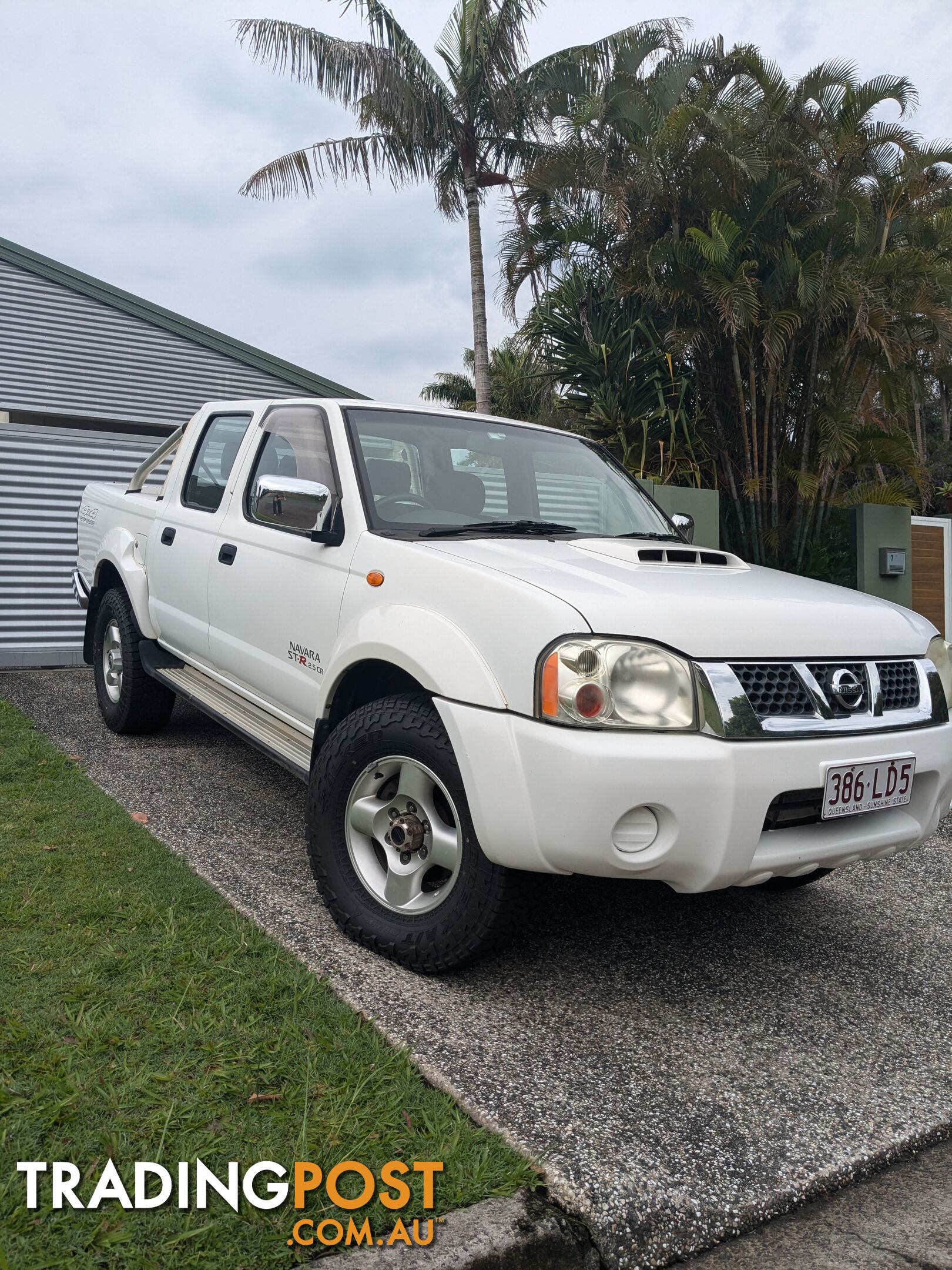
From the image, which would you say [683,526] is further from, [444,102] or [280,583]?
[444,102]

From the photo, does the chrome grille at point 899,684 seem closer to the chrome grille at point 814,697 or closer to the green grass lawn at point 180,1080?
the chrome grille at point 814,697

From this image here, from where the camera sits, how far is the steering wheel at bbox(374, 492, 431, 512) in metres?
3.51

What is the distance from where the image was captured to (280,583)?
3.75m

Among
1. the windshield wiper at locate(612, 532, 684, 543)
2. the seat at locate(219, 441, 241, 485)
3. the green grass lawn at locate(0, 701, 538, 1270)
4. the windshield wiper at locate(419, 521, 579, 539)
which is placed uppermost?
Answer: the seat at locate(219, 441, 241, 485)

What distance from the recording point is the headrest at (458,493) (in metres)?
3.68

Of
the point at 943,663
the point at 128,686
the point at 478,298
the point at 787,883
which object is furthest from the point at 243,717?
the point at 478,298

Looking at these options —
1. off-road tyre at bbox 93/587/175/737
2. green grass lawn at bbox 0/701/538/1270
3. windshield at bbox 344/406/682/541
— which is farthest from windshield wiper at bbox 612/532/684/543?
off-road tyre at bbox 93/587/175/737

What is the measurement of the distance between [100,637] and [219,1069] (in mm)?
3856

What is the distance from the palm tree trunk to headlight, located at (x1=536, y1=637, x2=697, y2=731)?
15.7 meters

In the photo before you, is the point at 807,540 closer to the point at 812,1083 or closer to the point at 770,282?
the point at 770,282

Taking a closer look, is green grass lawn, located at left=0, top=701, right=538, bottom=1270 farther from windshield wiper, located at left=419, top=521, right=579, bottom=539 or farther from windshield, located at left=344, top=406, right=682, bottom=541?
windshield, located at left=344, top=406, right=682, bottom=541

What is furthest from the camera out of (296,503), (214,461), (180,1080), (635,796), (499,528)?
(214,461)

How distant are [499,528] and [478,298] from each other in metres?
15.5

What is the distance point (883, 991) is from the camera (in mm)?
3150
